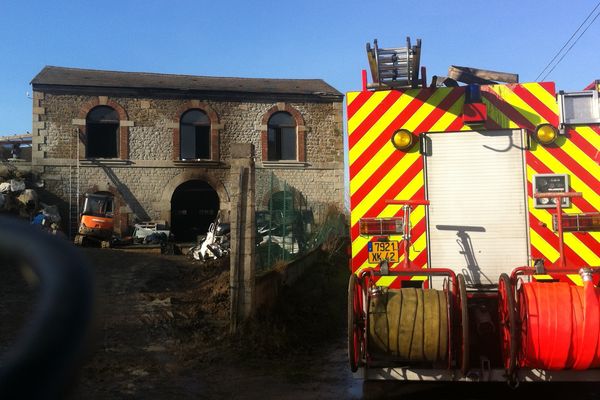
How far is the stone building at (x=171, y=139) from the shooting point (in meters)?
25.4

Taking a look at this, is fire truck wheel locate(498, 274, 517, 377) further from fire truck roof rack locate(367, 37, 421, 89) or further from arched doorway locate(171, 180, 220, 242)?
arched doorway locate(171, 180, 220, 242)

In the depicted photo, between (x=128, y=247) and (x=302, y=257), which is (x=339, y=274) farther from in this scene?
(x=128, y=247)

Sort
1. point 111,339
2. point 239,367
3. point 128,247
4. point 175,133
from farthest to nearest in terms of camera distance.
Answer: point 175,133 → point 128,247 → point 111,339 → point 239,367

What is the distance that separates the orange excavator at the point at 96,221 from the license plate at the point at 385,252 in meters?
18.4

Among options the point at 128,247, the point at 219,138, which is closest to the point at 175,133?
the point at 219,138

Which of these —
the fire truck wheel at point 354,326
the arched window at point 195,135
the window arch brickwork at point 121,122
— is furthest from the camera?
the arched window at point 195,135

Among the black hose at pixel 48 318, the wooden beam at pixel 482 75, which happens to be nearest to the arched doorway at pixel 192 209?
the wooden beam at pixel 482 75

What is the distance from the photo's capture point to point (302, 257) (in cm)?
1291

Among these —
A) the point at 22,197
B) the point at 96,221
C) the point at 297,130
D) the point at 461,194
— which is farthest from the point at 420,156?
the point at 297,130

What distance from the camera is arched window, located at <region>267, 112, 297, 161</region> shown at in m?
27.7

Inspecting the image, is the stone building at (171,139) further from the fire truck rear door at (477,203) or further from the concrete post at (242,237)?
the fire truck rear door at (477,203)

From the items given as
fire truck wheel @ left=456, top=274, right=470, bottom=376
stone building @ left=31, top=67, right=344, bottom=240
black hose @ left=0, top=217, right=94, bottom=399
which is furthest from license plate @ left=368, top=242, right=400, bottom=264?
stone building @ left=31, top=67, right=344, bottom=240

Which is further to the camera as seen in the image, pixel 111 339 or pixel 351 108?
pixel 111 339

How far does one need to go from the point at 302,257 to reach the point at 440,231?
7880mm
